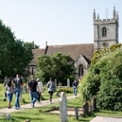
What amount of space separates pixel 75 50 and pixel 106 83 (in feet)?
193

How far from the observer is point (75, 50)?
7688 centimetres

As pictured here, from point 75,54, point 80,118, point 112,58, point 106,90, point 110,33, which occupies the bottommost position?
point 80,118

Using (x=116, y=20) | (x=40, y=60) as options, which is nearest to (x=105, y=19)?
(x=116, y=20)

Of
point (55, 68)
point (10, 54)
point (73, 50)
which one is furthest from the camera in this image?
point (73, 50)

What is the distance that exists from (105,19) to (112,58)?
56.9 meters

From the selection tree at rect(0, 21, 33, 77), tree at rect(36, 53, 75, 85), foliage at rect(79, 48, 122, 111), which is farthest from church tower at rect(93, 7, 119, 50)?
foliage at rect(79, 48, 122, 111)

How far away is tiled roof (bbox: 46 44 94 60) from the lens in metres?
74.2

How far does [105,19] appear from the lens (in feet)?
246

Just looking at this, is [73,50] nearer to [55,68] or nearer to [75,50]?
[75,50]

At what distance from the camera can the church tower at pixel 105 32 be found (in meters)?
72.7

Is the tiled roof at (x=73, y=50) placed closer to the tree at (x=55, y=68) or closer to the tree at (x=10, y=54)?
the tree at (x=55, y=68)

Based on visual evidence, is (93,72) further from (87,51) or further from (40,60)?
(87,51)

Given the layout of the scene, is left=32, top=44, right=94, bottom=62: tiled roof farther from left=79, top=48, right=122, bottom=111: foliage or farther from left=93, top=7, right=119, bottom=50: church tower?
left=79, top=48, right=122, bottom=111: foliage

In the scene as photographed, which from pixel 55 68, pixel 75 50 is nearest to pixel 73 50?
pixel 75 50
